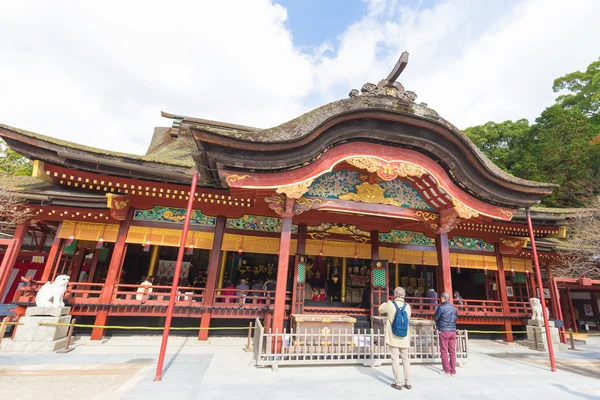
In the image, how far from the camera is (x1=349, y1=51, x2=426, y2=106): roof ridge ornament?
24.4 ft

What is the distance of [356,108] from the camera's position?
22.6ft

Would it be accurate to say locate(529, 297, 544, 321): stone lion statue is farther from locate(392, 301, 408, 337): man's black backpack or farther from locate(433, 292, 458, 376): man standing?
locate(392, 301, 408, 337): man's black backpack

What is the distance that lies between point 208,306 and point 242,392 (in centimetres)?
483

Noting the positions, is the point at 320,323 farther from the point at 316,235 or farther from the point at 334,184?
the point at 316,235

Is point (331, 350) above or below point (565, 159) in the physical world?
below

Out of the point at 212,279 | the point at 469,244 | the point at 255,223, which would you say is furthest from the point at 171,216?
the point at 469,244

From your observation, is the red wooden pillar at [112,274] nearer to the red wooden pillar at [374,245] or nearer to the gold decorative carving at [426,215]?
the red wooden pillar at [374,245]

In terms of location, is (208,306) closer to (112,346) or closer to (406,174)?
(112,346)

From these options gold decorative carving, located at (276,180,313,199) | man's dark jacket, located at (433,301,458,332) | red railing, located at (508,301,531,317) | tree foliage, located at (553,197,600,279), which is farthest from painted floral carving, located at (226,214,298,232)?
tree foliage, located at (553,197,600,279)

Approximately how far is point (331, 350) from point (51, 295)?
7208mm

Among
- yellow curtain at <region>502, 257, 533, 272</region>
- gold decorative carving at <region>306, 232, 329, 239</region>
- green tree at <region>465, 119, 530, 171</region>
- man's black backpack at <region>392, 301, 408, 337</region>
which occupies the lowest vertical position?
man's black backpack at <region>392, 301, 408, 337</region>

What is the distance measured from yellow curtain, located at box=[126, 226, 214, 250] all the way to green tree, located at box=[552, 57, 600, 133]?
33.0 m

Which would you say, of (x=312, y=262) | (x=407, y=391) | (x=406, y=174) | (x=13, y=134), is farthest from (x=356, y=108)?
(x=312, y=262)

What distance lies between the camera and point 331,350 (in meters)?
6.39
